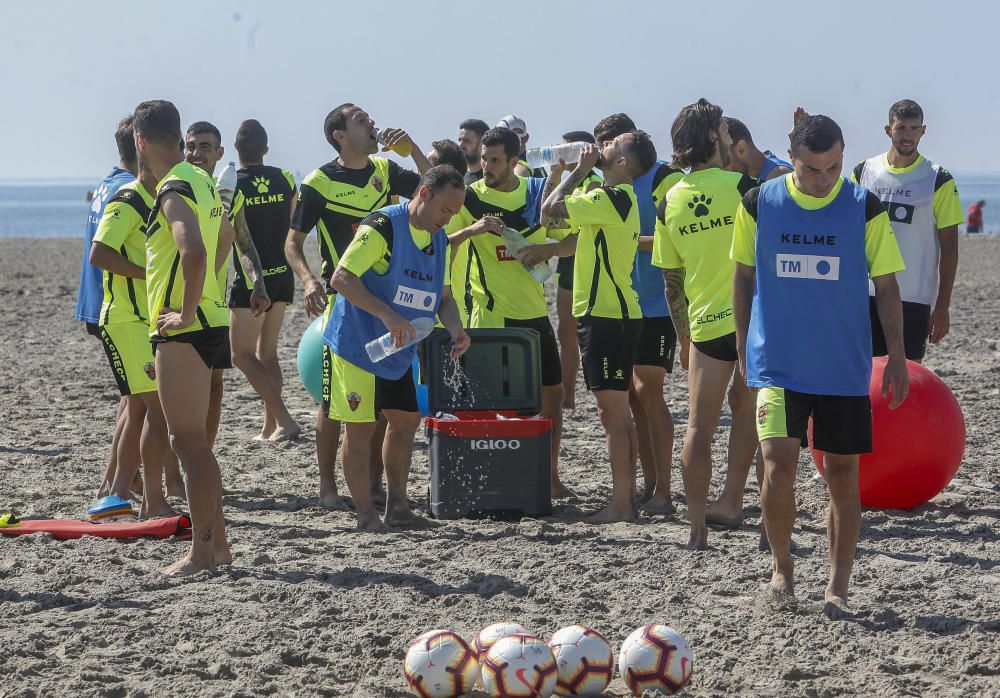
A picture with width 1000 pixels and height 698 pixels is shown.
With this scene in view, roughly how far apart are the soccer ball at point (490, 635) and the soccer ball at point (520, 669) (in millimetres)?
92

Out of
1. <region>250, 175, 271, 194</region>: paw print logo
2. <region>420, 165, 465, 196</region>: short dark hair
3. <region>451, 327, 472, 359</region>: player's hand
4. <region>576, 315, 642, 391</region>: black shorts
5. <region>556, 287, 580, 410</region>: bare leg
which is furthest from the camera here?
<region>556, 287, 580, 410</region>: bare leg

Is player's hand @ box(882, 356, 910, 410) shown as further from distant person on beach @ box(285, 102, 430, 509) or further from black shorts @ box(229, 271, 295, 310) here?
black shorts @ box(229, 271, 295, 310)

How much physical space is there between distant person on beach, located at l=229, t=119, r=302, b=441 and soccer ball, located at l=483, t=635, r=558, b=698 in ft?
16.3

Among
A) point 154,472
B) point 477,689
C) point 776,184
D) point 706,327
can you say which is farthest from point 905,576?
point 154,472

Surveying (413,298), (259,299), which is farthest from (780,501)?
(259,299)

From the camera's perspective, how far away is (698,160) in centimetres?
650

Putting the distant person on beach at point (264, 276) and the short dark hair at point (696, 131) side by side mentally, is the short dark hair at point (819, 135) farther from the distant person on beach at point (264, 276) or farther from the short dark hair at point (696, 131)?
Answer: the distant person on beach at point (264, 276)

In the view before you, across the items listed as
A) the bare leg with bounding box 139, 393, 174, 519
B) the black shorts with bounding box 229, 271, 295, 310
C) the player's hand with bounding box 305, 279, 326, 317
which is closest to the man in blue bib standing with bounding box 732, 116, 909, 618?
the player's hand with bounding box 305, 279, 326, 317

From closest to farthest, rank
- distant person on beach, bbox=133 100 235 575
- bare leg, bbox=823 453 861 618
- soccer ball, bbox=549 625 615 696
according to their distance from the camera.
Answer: soccer ball, bbox=549 625 615 696 < bare leg, bbox=823 453 861 618 < distant person on beach, bbox=133 100 235 575

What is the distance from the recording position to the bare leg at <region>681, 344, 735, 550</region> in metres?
6.40

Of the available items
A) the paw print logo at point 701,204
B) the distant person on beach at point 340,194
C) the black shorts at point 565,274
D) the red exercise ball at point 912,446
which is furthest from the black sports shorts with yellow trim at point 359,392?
the black shorts at point 565,274

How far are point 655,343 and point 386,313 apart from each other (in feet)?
5.89

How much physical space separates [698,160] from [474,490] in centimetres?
226

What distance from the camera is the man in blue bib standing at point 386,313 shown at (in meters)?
6.74
